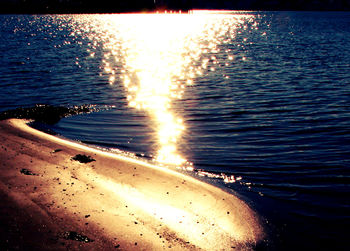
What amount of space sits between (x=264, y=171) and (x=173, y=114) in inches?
398

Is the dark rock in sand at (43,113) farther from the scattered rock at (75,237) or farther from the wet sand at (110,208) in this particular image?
the scattered rock at (75,237)

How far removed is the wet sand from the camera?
888cm

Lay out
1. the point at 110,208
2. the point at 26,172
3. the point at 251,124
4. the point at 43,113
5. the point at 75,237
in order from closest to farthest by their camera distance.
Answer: the point at 75,237
the point at 110,208
the point at 26,172
the point at 251,124
the point at 43,113

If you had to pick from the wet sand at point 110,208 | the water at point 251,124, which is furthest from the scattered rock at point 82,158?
the water at point 251,124

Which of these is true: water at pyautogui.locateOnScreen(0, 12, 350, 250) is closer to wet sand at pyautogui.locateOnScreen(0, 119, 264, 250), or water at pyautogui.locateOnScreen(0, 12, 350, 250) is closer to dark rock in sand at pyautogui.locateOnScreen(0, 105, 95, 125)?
dark rock in sand at pyautogui.locateOnScreen(0, 105, 95, 125)

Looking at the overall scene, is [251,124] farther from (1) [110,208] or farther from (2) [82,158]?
(1) [110,208]

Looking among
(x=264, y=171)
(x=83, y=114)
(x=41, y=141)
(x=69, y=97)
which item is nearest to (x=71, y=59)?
(x=69, y=97)

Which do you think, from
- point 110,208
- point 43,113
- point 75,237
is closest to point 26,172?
point 110,208

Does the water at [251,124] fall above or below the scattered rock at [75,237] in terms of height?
below

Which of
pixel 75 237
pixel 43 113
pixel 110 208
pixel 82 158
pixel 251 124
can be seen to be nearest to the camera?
pixel 75 237

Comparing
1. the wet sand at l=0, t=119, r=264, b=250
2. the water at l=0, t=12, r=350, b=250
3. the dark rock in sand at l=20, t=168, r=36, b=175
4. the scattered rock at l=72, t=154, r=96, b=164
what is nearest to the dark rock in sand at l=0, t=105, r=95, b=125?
the water at l=0, t=12, r=350, b=250

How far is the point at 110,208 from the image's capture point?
10.5m

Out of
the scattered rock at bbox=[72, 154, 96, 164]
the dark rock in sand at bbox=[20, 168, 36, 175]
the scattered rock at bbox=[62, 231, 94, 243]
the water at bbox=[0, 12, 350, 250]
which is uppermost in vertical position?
the scattered rock at bbox=[62, 231, 94, 243]

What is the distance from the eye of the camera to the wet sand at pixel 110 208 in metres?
8.88
